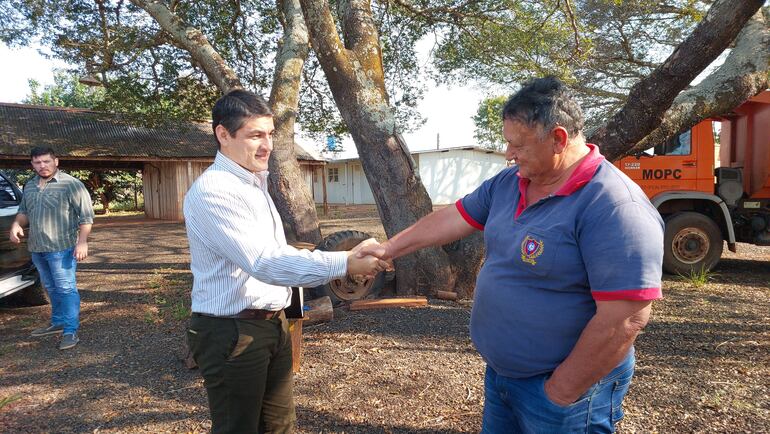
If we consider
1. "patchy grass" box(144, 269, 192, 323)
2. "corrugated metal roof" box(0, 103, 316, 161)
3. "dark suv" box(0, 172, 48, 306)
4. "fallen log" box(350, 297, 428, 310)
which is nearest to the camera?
"dark suv" box(0, 172, 48, 306)

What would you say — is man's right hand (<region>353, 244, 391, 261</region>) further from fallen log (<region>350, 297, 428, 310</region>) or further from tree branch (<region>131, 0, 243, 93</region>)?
tree branch (<region>131, 0, 243, 93</region>)

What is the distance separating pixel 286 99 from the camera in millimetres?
7090

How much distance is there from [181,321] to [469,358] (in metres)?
3.35

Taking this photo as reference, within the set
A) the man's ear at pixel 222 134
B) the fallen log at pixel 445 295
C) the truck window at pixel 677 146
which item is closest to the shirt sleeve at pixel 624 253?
the man's ear at pixel 222 134

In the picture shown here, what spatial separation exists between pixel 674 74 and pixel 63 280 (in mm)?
6206

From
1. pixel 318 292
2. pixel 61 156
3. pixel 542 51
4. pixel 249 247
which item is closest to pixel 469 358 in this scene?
pixel 318 292

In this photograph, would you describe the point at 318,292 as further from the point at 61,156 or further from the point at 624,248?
the point at 61,156

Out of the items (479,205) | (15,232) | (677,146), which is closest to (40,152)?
(15,232)

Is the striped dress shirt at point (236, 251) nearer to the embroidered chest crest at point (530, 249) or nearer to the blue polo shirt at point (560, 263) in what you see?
the blue polo shirt at point (560, 263)

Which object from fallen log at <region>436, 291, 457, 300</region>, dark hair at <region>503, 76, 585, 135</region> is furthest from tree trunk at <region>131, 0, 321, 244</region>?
dark hair at <region>503, 76, 585, 135</region>

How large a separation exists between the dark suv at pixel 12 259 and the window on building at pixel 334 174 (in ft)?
89.2

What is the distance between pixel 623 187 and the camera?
1.54 metres

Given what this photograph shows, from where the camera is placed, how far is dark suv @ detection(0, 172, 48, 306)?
5496 millimetres

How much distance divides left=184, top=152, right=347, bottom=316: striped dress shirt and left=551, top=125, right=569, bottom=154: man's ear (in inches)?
42.3
